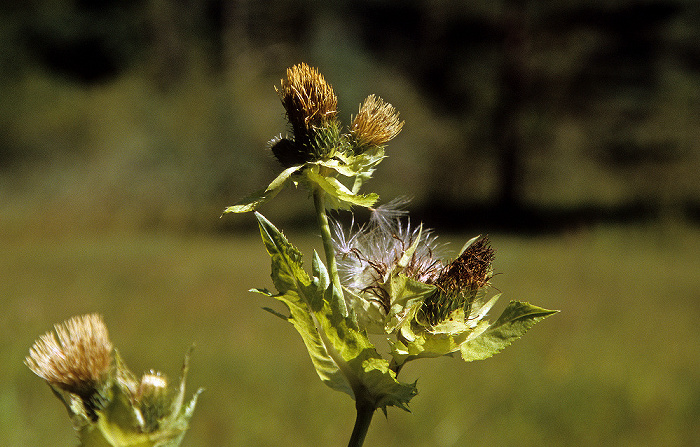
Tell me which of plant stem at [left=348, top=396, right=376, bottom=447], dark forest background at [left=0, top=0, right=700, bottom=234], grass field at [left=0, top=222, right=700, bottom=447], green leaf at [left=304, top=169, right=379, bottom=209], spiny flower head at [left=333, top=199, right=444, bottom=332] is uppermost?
dark forest background at [left=0, top=0, right=700, bottom=234]

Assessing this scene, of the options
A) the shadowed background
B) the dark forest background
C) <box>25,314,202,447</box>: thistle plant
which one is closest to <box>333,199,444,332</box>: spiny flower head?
<box>25,314,202,447</box>: thistle plant

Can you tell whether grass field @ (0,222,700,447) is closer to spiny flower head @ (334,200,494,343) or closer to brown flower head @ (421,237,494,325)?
spiny flower head @ (334,200,494,343)

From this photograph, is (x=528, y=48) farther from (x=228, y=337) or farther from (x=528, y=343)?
(x=228, y=337)

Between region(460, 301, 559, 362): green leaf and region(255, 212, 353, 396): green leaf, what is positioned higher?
region(255, 212, 353, 396): green leaf

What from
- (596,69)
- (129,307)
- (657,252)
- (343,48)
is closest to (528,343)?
(129,307)

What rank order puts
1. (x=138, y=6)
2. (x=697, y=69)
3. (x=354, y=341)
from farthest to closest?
1. (x=138, y=6)
2. (x=697, y=69)
3. (x=354, y=341)

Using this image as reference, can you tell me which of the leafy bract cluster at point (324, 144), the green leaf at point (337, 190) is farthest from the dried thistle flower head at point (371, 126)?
the green leaf at point (337, 190)

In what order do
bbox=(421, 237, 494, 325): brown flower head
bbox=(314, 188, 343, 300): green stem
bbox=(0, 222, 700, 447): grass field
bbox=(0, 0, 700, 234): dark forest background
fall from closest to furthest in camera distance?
1. bbox=(314, 188, 343, 300): green stem
2. bbox=(421, 237, 494, 325): brown flower head
3. bbox=(0, 222, 700, 447): grass field
4. bbox=(0, 0, 700, 234): dark forest background
